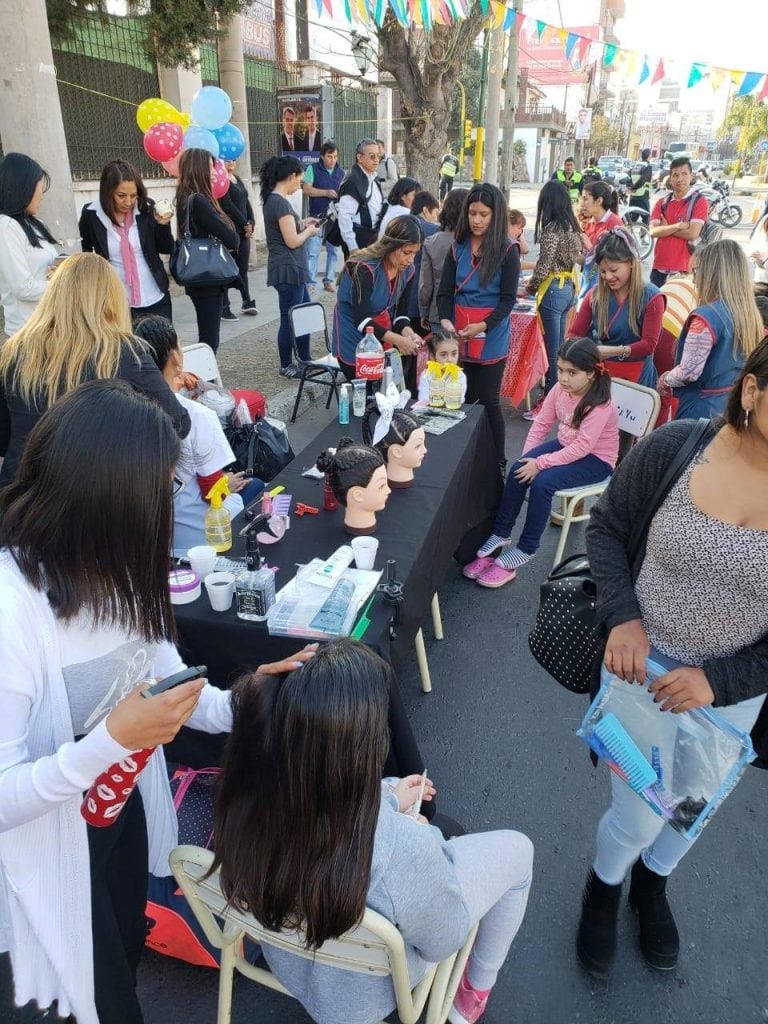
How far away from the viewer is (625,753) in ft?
5.40

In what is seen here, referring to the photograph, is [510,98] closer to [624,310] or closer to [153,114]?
[153,114]

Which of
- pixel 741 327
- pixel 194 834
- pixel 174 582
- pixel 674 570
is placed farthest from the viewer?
pixel 741 327

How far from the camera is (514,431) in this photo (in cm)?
579

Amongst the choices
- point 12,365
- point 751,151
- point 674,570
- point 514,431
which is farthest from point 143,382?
point 751,151

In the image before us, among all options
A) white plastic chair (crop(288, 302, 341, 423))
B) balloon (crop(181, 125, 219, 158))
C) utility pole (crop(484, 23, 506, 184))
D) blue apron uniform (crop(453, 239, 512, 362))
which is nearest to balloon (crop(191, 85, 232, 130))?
balloon (crop(181, 125, 219, 158))

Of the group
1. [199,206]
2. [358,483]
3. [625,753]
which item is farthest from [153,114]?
[625,753]

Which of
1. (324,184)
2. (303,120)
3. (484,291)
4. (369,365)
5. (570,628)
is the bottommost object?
(570,628)

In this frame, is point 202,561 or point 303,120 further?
point 303,120

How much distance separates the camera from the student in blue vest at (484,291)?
4.18 metres

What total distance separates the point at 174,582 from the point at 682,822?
5.06 ft

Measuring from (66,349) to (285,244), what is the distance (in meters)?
4.03

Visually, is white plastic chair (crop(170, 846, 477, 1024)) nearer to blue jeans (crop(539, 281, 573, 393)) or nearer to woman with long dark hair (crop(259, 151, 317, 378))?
blue jeans (crop(539, 281, 573, 393))

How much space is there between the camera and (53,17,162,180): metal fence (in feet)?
28.7

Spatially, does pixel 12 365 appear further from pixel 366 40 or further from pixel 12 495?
pixel 366 40
